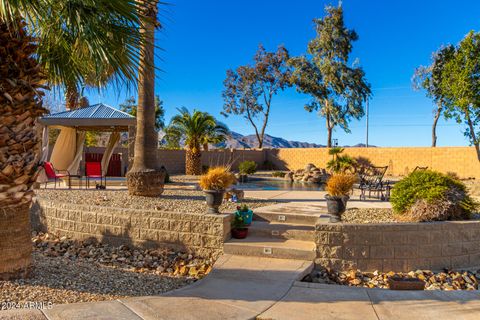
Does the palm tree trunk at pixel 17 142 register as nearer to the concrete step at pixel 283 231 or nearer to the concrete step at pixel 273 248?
the concrete step at pixel 273 248

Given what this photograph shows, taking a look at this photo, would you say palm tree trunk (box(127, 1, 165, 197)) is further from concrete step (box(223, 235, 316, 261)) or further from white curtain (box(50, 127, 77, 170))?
white curtain (box(50, 127, 77, 170))

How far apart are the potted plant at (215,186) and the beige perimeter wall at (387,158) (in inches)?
500

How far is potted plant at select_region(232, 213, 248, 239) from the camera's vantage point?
6457mm

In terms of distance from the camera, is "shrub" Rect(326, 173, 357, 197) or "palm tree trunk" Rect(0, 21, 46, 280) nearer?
"palm tree trunk" Rect(0, 21, 46, 280)

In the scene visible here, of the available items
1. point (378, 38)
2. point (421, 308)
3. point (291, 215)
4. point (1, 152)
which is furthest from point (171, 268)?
point (378, 38)

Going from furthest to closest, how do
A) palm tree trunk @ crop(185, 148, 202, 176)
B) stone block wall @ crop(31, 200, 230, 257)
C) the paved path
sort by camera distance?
palm tree trunk @ crop(185, 148, 202, 176)
stone block wall @ crop(31, 200, 230, 257)
the paved path

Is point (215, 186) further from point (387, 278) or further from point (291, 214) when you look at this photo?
point (387, 278)

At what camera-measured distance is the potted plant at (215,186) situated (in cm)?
659

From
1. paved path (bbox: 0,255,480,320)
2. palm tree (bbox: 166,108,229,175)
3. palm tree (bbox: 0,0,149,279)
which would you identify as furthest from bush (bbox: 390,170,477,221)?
palm tree (bbox: 166,108,229,175)

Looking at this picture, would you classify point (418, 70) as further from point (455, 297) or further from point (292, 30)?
point (455, 297)

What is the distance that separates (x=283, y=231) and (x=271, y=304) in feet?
7.64

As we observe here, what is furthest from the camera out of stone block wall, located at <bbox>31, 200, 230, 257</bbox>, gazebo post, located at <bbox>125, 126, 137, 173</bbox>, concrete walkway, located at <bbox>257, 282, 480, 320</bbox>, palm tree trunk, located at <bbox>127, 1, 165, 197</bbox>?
gazebo post, located at <bbox>125, 126, 137, 173</bbox>

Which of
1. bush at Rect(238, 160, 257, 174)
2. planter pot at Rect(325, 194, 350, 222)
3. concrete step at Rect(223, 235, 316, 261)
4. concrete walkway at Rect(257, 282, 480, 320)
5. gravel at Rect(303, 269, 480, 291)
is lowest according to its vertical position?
gravel at Rect(303, 269, 480, 291)

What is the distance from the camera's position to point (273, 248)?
5867 millimetres
